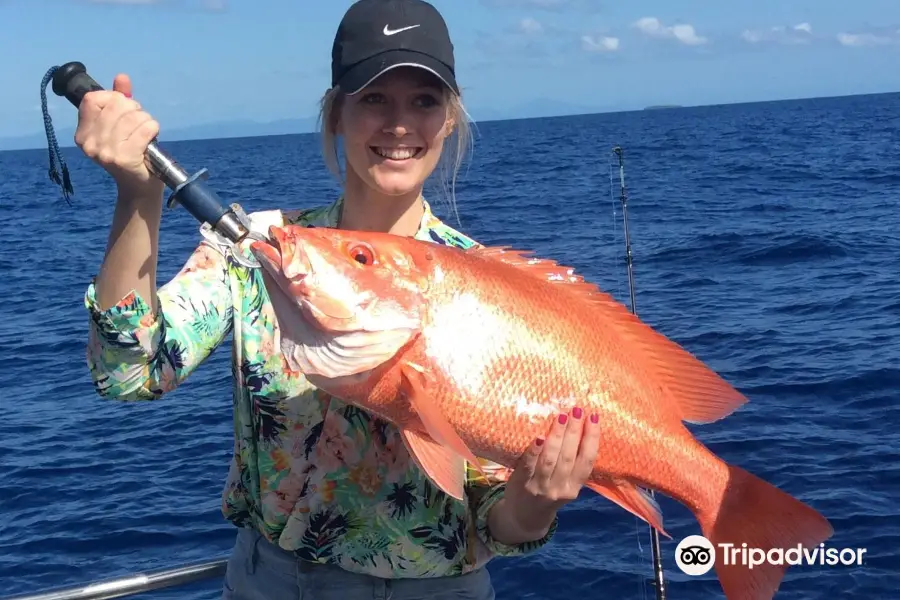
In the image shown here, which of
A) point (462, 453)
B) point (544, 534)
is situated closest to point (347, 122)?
point (462, 453)

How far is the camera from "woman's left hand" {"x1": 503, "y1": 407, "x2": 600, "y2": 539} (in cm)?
230

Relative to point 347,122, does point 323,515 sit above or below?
below

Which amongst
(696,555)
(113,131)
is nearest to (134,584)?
(113,131)

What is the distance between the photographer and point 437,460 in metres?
2.22

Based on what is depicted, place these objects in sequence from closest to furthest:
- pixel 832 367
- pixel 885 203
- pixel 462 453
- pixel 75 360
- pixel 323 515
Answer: pixel 462 453, pixel 323 515, pixel 832 367, pixel 75 360, pixel 885 203

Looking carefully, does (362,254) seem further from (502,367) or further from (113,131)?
(113,131)

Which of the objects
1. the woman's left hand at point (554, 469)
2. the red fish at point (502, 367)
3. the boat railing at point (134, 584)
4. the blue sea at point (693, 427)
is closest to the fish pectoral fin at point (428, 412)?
the red fish at point (502, 367)

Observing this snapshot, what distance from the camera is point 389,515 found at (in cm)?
252

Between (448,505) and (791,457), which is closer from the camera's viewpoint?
(448,505)

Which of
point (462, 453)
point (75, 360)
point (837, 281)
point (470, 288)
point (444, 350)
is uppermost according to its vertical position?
point (470, 288)

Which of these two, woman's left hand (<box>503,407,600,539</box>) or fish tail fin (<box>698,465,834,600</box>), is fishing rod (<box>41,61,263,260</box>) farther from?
fish tail fin (<box>698,465,834,600</box>)

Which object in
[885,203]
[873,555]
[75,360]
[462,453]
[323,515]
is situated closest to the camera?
[462,453]

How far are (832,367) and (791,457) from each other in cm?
227

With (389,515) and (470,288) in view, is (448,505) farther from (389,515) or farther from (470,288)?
(470,288)
